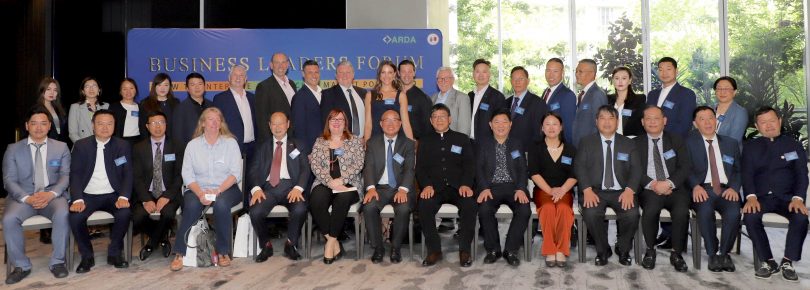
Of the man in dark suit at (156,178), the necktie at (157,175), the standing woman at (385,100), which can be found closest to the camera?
the man in dark suit at (156,178)

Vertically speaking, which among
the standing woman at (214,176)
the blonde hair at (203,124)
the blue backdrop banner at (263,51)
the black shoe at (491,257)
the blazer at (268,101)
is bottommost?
Answer: the black shoe at (491,257)

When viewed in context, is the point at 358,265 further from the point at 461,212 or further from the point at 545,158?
the point at 545,158

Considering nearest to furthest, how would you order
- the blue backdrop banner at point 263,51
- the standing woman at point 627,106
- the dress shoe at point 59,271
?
the dress shoe at point 59,271 → the standing woman at point 627,106 → the blue backdrop banner at point 263,51

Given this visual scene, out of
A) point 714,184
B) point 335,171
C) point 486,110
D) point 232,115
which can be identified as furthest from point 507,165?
point 232,115

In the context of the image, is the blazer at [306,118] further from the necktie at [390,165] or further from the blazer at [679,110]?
the blazer at [679,110]

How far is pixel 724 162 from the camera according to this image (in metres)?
4.04

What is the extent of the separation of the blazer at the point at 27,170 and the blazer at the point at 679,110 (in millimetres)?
4137

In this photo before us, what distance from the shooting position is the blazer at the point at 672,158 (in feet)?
13.1

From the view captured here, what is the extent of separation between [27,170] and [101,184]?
1.45 ft

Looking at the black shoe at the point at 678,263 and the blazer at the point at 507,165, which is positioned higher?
the blazer at the point at 507,165

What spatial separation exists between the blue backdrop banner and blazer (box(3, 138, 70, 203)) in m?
2.09

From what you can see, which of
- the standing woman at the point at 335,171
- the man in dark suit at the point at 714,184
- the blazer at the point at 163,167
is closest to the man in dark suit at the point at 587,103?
the man in dark suit at the point at 714,184

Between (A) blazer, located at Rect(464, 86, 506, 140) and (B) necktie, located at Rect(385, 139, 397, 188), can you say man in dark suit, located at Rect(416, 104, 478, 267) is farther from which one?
(A) blazer, located at Rect(464, 86, 506, 140)

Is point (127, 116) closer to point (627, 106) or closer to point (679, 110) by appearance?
point (627, 106)
